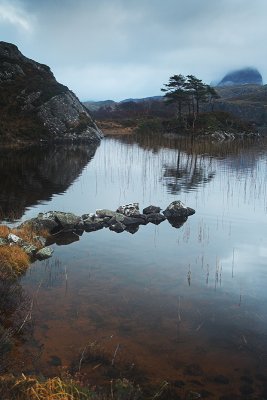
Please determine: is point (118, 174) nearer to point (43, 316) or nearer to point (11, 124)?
point (43, 316)

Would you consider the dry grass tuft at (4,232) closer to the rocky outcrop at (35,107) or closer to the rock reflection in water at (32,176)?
the rock reflection in water at (32,176)

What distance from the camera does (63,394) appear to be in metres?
6.33

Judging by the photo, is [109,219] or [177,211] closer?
[109,219]

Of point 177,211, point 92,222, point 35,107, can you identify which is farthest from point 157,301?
point 35,107

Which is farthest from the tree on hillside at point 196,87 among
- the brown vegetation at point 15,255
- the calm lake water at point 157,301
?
the brown vegetation at point 15,255

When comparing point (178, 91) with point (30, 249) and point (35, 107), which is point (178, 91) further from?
point (30, 249)

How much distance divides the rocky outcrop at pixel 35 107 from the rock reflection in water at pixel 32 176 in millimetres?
20075

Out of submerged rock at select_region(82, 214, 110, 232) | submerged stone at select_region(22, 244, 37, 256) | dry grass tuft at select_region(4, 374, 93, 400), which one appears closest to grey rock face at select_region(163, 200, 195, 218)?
submerged rock at select_region(82, 214, 110, 232)

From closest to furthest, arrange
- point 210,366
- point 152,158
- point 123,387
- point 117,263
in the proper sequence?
point 123,387 → point 210,366 → point 117,263 → point 152,158

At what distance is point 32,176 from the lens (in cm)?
3856

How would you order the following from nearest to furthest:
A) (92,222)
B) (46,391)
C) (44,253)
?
(46,391) → (44,253) → (92,222)

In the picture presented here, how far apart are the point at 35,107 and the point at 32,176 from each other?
52151 millimetres

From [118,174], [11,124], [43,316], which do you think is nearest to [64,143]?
[11,124]

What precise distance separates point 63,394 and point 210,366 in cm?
486
